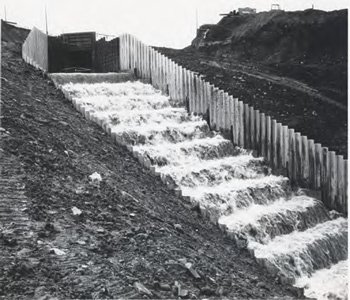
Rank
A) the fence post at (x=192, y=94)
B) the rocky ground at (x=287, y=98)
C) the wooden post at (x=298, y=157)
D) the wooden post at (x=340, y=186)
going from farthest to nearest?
1. the rocky ground at (x=287, y=98)
2. the fence post at (x=192, y=94)
3. the wooden post at (x=298, y=157)
4. the wooden post at (x=340, y=186)

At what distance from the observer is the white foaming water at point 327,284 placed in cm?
818

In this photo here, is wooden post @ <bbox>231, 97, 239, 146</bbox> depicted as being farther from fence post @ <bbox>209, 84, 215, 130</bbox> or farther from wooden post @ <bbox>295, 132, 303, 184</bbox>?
wooden post @ <bbox>295, 132, 303, 184</bbox>

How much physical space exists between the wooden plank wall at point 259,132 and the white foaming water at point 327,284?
2394mm

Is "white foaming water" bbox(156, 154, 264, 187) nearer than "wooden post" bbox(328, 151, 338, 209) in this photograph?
Yes

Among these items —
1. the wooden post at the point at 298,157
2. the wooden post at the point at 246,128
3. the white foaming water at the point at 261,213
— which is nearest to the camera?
the white foaming water at the point at 261,213

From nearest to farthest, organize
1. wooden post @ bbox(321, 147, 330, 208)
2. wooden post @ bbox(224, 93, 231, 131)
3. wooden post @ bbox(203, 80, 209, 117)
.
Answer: wooden post @ bbox(321, 147, 330, 208)
wooden post @ bbox(224, 93, 231, 131)
wooden post @ bbox(203, 80, 209, 117)

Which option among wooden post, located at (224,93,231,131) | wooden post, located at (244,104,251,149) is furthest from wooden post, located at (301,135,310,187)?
wooden post, located at (224,93,231,131)

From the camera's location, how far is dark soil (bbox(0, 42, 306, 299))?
17.4ft

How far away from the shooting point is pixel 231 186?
10.8 m

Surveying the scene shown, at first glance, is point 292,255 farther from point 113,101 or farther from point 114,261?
point 113,101

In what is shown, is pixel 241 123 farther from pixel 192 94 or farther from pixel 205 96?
pixel 192 94

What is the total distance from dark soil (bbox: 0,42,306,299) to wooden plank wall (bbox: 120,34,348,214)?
3624 mm

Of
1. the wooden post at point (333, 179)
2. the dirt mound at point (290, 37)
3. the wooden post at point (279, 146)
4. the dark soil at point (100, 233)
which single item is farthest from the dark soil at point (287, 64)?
the dark soil at point (100, 233)

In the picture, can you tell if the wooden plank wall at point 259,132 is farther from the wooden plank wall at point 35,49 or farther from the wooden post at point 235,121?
the wooden plank wall at point 35,49
